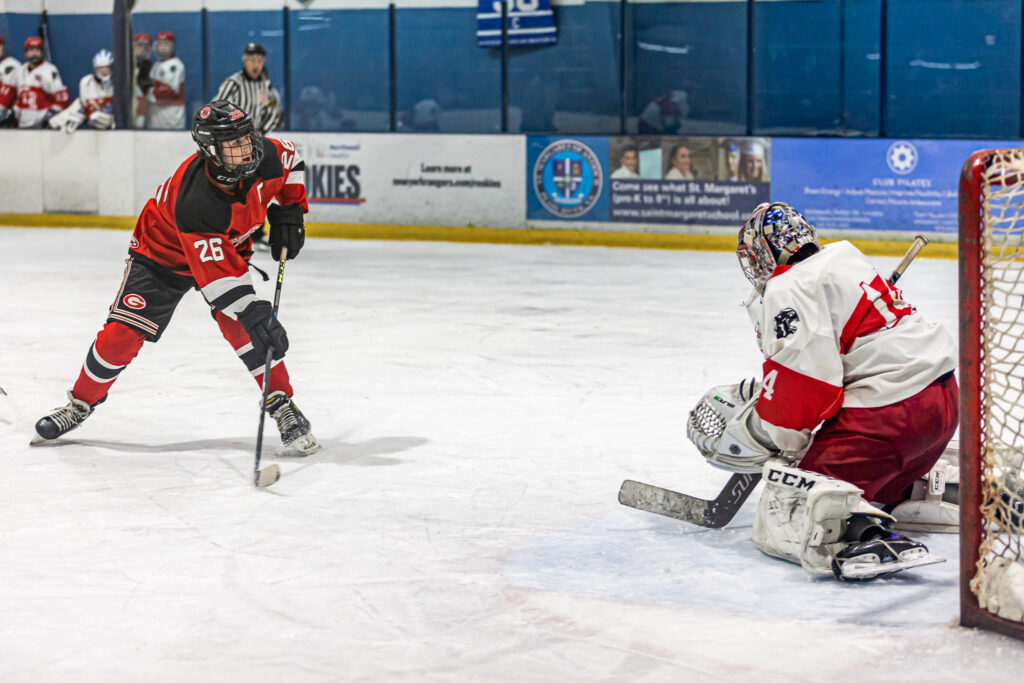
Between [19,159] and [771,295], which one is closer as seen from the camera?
[771,295]

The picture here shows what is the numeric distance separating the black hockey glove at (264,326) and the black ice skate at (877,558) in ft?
6.29

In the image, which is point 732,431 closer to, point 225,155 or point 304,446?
point 304,446

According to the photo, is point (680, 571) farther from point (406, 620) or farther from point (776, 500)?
point (406, 620)

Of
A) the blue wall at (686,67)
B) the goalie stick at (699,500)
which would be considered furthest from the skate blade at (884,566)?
the blue wall at (686,67)

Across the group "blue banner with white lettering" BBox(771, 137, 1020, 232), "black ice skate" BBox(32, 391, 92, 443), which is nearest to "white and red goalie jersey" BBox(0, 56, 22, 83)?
"blue banner with white lettering" BBox(771, 137, 1020, 232)

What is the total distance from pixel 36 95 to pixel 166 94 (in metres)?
1.28

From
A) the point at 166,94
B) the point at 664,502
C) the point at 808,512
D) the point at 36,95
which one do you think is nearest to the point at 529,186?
the point at 166,94

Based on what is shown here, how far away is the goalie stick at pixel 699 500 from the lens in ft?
11.6

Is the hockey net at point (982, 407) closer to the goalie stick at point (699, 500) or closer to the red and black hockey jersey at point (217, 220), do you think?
the goalie stick at point (699, 500)

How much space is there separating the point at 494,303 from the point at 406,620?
16.9 ft

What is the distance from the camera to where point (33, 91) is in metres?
13.6

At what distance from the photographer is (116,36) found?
43.2 ft

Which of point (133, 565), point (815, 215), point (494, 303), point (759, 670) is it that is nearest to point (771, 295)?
point (759, 670)

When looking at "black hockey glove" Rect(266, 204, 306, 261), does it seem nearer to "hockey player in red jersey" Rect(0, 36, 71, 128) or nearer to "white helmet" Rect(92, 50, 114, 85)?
"white helmet" Rect(92, 50, 114, 85)
